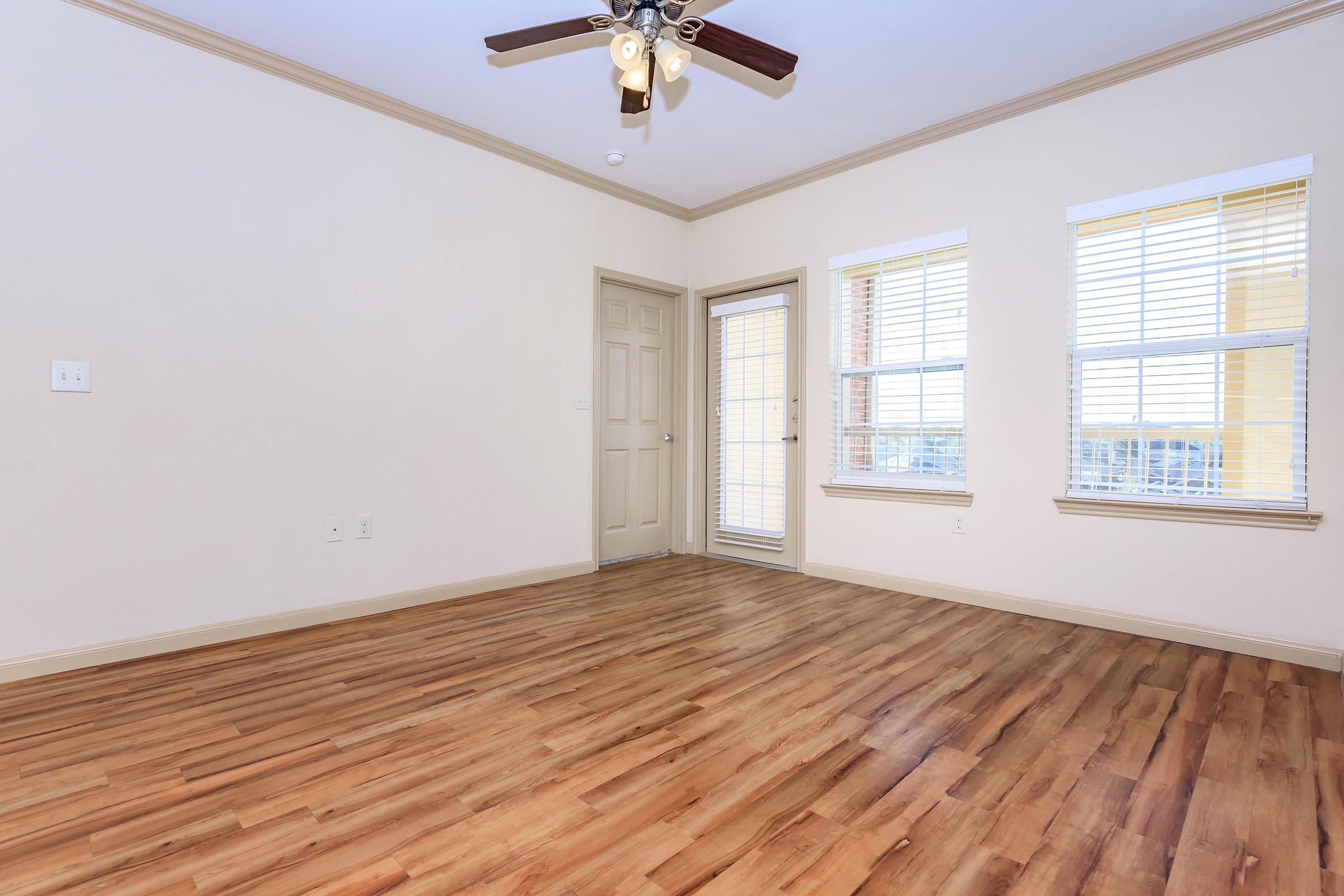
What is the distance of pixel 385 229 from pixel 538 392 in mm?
1302

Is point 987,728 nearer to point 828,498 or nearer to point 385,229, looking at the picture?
point 828,498

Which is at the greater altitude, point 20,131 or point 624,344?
point 20,131

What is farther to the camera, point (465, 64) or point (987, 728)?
point (465, 64)

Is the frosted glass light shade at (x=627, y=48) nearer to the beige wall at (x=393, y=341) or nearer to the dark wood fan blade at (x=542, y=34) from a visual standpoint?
the dark wood fan blade at (x=542, y=34)

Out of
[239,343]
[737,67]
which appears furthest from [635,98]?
[239,343]

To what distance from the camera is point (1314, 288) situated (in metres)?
2.78

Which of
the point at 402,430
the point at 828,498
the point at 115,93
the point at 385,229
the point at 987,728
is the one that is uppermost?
the point at 115,93

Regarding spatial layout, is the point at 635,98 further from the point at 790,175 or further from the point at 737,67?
the point at 790,175

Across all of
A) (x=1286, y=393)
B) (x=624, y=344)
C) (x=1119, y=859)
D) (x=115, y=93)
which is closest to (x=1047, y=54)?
(x=1286, y=393)

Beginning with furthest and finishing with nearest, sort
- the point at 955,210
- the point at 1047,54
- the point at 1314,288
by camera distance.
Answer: the point at 955,210 < the point at 1047,54 < the point at 1314,288

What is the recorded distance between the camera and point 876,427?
4.24 meters

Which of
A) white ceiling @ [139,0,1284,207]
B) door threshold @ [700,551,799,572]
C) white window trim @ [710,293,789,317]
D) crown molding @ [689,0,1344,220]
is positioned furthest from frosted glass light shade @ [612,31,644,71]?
door threshold @ [700,551,799,572]

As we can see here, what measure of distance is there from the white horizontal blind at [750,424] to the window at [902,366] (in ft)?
1.63

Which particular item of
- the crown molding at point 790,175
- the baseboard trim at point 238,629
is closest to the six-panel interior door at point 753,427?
the crown molding at point 790,175
